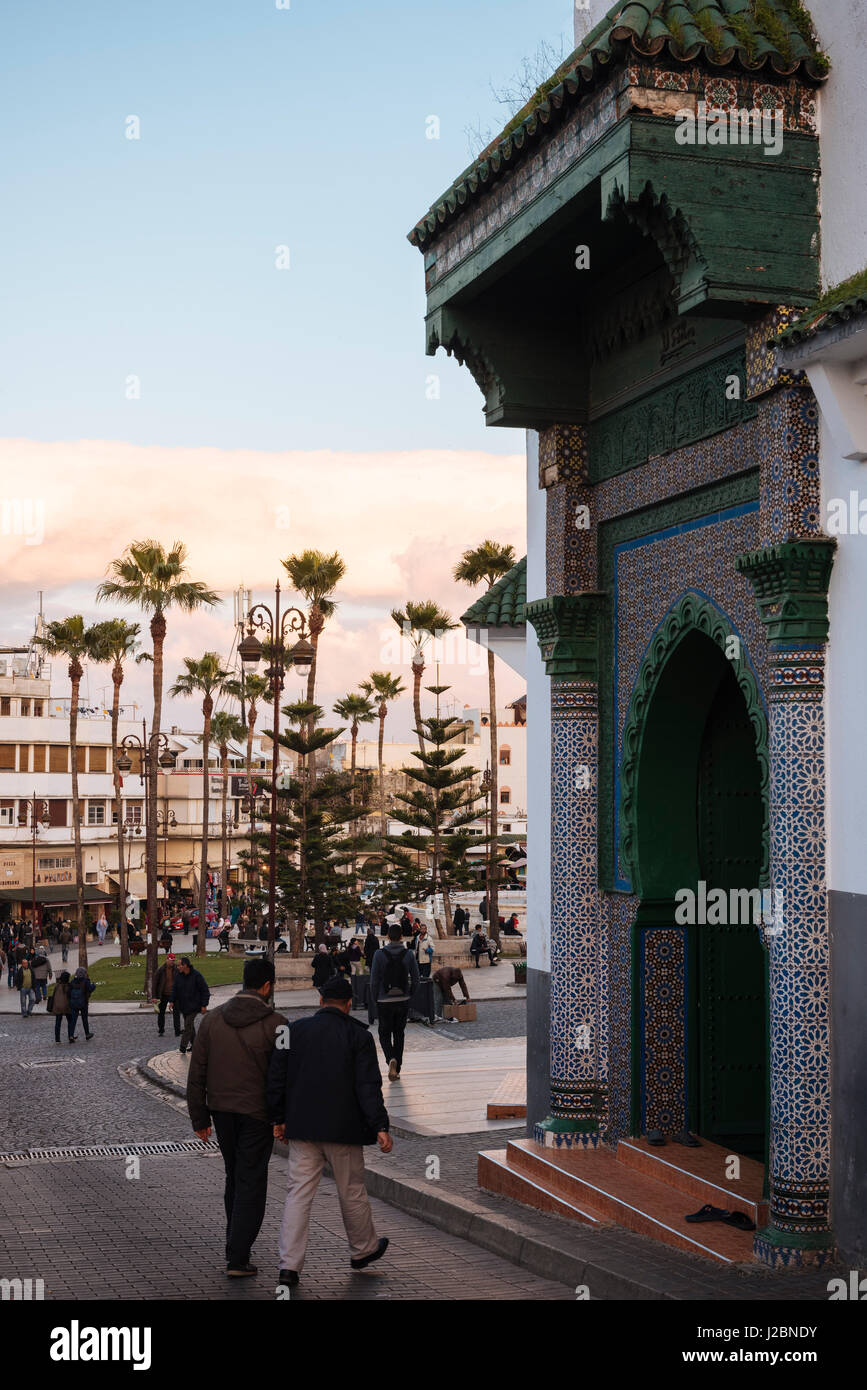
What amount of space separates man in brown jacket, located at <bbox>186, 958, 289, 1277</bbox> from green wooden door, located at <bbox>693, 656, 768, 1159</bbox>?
3046 millimetres

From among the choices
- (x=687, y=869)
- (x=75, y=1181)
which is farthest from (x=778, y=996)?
(x=75, y=1181)

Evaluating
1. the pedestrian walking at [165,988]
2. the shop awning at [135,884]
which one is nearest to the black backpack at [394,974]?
the pedestrian walking at [165,988]

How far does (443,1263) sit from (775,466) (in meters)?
4.60

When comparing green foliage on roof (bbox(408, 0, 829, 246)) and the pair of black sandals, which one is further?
the pair of black sandals

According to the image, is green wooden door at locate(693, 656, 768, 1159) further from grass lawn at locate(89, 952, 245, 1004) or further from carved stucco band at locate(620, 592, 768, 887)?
grass lawn at locate(89, 952, 245, 1004)

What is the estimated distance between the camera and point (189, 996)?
19812 mm

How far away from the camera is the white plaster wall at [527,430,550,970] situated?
10328 mm

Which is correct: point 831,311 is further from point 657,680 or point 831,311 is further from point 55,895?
point 55,895

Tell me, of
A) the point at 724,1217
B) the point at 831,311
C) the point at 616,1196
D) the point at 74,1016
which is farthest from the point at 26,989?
the point at 831,311

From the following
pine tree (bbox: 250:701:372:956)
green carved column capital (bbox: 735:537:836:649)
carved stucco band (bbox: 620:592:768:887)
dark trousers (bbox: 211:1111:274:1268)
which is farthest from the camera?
pine tree (bbox: 250:701:372:956)

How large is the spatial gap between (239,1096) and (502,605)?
6.11 m

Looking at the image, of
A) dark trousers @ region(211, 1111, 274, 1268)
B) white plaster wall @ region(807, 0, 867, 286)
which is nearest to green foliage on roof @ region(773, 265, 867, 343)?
white plaster wall @ region(807, 0, 867, 286)

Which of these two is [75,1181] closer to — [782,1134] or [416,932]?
[782,1134]

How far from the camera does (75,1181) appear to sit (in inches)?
437
